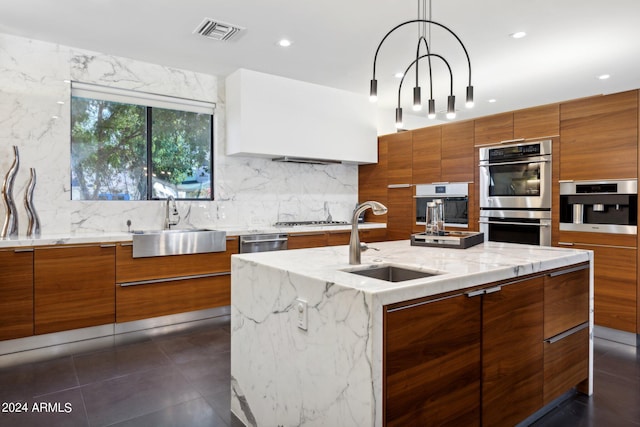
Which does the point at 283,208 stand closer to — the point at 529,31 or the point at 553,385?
the point at 529,31

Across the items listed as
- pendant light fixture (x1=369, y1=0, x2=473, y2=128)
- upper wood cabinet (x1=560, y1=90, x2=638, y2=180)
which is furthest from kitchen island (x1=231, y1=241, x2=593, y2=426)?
upper wood cabinet (x1=560, y1=90, x2=638, y2=180)

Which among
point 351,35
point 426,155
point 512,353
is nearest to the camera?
point 512,353

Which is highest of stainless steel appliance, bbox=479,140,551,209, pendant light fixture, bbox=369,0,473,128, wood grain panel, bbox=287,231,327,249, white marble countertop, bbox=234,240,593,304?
pendant light fixture, bbox=369,0,473,128

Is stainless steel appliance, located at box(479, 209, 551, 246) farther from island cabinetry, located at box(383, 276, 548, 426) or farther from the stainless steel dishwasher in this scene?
the stainless steel dishwasher

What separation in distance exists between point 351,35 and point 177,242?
2457 mm

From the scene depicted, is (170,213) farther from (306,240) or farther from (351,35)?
Answer: (351,35)

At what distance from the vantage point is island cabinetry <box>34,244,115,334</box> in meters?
3.04

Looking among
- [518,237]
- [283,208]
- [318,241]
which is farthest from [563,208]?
[283,208]

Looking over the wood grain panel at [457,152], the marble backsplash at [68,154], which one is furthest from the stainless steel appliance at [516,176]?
the marble backsplash at [68,154]

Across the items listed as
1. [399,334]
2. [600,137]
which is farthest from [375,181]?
[399,334]

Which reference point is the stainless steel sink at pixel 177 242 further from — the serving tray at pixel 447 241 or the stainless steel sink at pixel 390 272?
the stainless steel sink at pixel 390 272

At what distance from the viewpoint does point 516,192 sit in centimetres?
400

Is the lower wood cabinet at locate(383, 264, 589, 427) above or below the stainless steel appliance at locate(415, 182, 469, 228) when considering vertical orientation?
below

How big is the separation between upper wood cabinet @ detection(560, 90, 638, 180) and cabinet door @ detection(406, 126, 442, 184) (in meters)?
1.37
